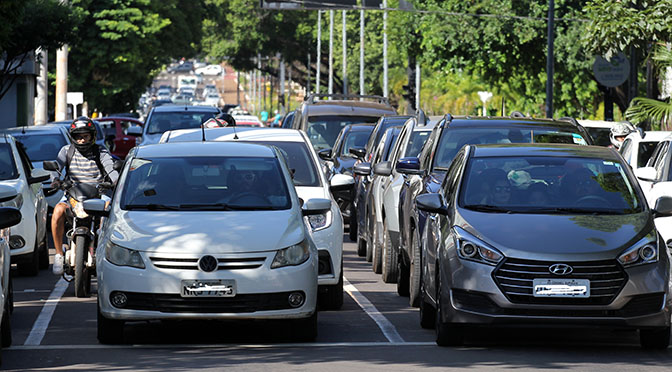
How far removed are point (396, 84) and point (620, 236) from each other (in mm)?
75360

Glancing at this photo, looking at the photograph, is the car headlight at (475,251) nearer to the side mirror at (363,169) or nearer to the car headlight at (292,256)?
the car headlight at (292,256)

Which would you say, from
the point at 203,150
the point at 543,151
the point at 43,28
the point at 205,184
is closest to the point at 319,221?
the point at 203,150

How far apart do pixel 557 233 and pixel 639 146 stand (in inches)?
372

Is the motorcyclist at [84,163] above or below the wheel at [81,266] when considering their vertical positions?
above

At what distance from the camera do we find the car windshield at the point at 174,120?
30641mm

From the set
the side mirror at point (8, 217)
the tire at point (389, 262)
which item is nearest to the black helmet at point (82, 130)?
the tire at point (389, 262)

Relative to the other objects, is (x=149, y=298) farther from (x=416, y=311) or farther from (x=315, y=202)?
(x=416, y=311)

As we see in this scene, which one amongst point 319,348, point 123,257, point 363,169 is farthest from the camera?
point 363,169

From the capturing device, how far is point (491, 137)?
1430 cm

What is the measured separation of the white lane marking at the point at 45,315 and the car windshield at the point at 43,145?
26.5ft

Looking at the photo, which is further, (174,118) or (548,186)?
(174,118)

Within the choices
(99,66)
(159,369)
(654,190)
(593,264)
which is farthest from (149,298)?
(99,66)

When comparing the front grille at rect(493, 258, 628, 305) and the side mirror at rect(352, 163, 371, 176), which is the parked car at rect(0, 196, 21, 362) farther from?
the side mirror at rect(352, 163, 371, 176)

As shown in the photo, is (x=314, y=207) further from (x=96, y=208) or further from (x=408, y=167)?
(x=408, y=167)
